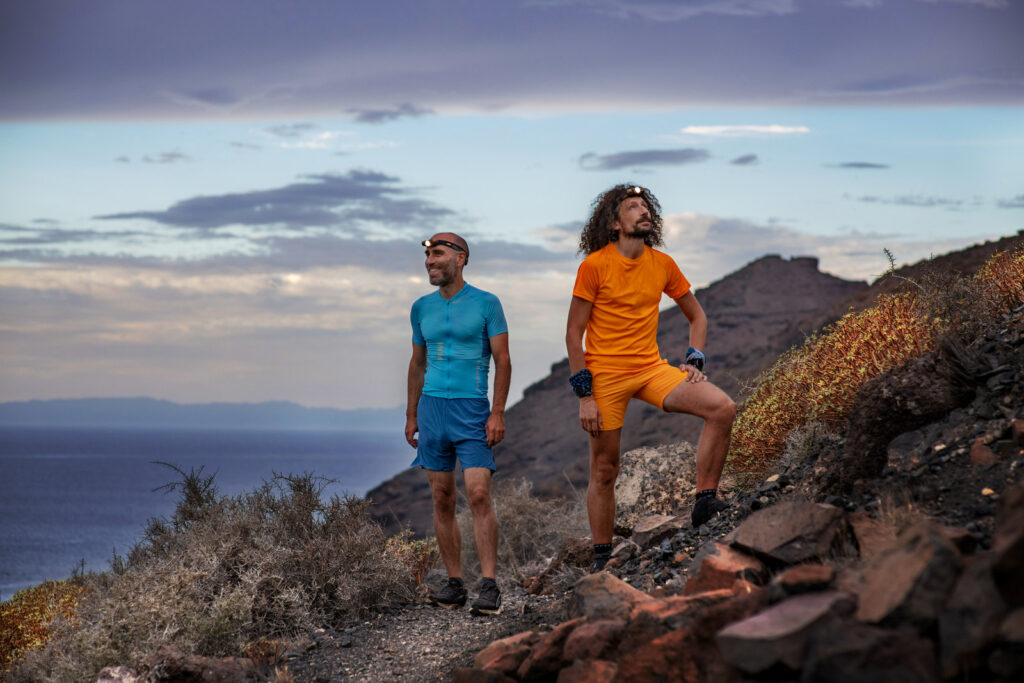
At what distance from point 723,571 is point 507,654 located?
46.7 inches

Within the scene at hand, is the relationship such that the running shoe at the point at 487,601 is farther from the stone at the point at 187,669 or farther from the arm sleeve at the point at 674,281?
the arm sleeve at the point at 674,281

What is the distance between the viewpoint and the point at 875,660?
2.91m

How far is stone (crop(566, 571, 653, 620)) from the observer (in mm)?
4328

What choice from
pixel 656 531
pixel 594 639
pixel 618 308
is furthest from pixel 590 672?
pixel 656 531

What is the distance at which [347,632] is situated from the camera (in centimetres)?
628

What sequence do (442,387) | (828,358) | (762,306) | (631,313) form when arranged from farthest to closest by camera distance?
(762,306) → (828,358) → (442,387) → (631,313)

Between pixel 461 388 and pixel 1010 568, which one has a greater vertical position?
pixel 461 388

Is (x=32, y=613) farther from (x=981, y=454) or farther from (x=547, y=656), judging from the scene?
(x=981, y=454)

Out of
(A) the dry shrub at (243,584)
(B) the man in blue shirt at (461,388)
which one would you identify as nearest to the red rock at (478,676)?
(B) the man in blue shirt at (461,388)

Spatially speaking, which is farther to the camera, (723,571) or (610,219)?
(610,219)

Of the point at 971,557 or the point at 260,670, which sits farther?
the point at 260,670

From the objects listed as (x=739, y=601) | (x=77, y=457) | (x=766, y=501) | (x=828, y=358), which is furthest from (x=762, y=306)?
(x=77, y=457)

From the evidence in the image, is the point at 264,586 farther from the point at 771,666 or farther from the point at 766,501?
the point at 771,666

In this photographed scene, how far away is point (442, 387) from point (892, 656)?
376 centimetres
